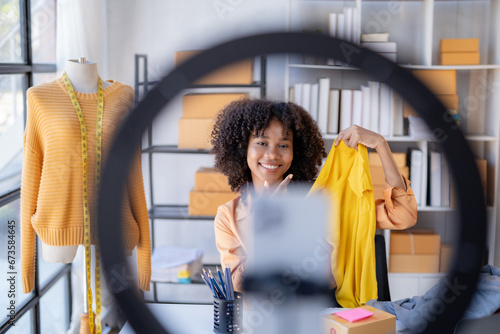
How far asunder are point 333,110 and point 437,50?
1.55 feet

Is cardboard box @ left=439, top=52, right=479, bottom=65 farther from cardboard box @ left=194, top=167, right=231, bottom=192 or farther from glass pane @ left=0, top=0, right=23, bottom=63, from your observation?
glass pane @ left=0, top=0, right=23, bottom=63

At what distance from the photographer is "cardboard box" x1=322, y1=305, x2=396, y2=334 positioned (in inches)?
24.4

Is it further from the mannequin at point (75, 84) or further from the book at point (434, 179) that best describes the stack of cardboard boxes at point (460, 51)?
the mannequin at point (75, 84)

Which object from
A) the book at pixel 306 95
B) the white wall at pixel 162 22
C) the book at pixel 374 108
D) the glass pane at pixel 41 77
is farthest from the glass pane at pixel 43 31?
the book at pixel 374 108

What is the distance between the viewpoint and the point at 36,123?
101 centimetres

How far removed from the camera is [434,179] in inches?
67.0

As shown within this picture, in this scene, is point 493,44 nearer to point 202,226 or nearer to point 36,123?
point 202,226

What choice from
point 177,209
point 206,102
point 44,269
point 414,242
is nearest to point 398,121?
point 414,242

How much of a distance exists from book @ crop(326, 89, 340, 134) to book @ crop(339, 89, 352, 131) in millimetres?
14

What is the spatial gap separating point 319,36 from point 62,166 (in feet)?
2.60

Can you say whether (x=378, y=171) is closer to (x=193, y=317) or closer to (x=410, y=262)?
(x=410, y=262)

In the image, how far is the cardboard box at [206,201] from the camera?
5.19 feet

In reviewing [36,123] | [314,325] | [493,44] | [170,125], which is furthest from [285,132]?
[493,44]

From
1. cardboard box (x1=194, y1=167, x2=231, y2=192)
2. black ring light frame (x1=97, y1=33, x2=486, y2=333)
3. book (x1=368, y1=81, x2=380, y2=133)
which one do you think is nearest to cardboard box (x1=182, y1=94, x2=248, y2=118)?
cardboard box (x1=194, y1=167, x2=231, y2=192)
